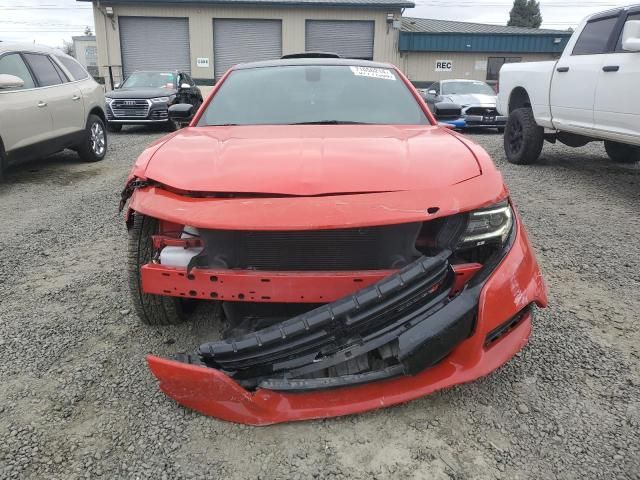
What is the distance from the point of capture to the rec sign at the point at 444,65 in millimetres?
25891

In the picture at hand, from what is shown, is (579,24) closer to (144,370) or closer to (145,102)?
(144,370)

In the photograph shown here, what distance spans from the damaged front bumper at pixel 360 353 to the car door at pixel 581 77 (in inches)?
189

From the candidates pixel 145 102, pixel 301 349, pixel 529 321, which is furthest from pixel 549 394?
pixel 145 102

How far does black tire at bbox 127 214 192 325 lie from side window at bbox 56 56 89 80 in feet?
20.8

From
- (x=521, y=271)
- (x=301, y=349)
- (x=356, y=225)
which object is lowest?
(x=301, y=349)

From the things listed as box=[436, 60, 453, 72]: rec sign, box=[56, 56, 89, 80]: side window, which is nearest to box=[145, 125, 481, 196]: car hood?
box=[56, 56, 89, 80]: side window

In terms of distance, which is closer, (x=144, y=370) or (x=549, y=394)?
(x=549, y=394)

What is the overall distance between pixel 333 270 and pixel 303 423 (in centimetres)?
61

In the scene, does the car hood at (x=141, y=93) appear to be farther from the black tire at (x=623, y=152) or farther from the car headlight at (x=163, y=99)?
the black tire at (x=623, y=152)

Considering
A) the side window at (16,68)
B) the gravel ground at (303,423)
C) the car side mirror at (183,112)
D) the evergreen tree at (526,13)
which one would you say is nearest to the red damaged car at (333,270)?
the gravel ground at (303,423)

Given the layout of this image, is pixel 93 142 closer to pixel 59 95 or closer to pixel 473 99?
pixel 59 95

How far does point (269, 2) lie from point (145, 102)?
13982 millimetres

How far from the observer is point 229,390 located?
1.90 meters

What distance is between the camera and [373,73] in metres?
3.66
